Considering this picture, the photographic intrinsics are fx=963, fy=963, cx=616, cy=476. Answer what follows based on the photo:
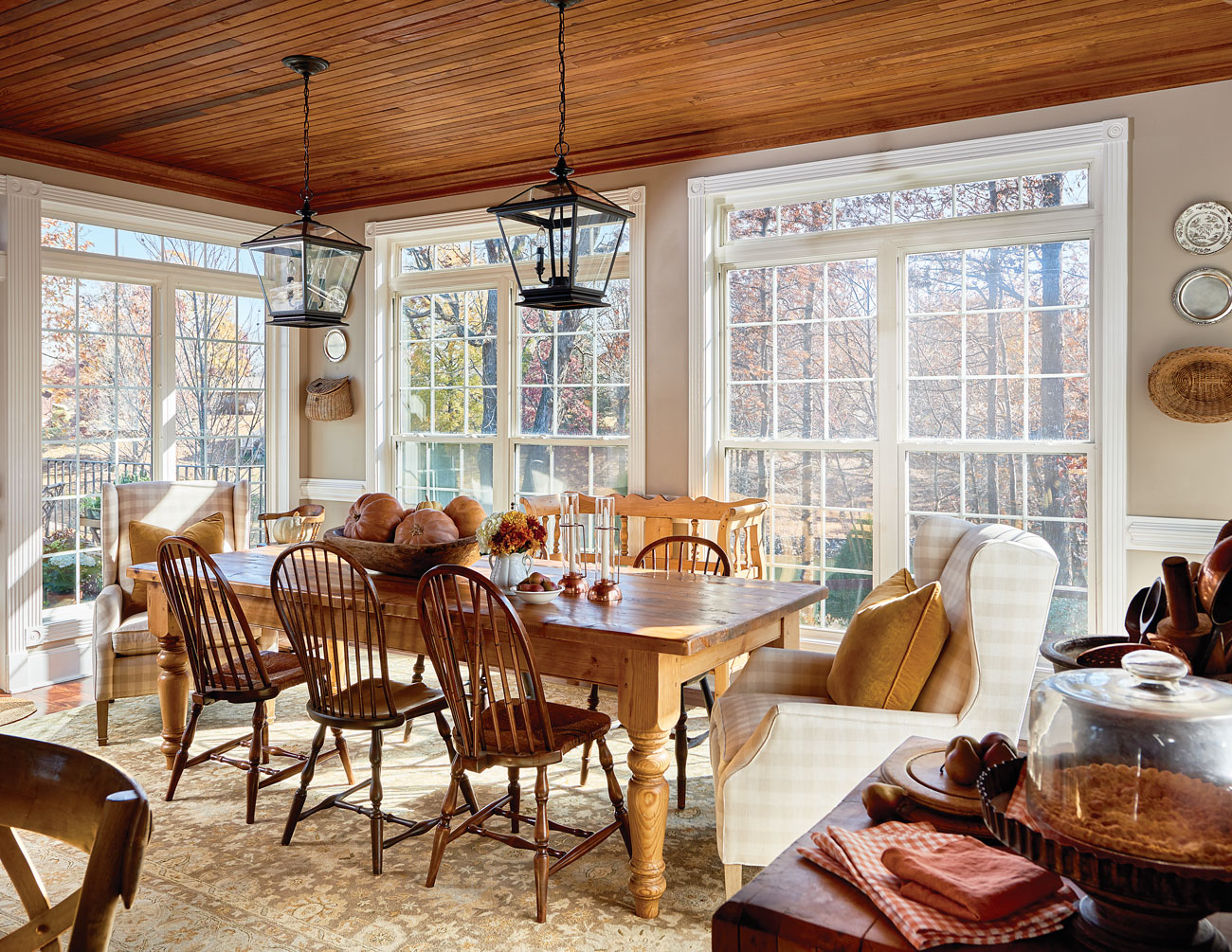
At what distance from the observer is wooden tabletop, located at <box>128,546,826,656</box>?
8.64 ft

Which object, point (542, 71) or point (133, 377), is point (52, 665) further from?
point (542, 71)

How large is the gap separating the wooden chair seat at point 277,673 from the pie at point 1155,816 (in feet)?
9.04

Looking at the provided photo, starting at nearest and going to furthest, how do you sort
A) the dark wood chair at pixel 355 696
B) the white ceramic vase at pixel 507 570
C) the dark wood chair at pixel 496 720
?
the dark wood chair at pixel 496 720 < the dark wood chair at pixel 355 696 < the white ceramic vase at pixel 507 570

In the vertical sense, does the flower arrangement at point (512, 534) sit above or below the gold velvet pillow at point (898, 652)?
above

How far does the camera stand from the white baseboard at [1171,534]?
3787 millimetres

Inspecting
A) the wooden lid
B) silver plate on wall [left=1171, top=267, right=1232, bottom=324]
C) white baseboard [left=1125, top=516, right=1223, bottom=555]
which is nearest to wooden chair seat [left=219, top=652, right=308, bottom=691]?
the wooden lid

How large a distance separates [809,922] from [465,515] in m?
2.60

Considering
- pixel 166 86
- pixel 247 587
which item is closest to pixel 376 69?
pixel 166 86

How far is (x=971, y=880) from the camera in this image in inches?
38.8

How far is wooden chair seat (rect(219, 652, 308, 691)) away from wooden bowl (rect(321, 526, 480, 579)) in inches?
17.2

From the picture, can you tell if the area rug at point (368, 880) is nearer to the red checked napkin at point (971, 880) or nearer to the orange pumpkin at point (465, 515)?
the orange pumpkin at point (465, 515)

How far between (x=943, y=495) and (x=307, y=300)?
290 centimetres

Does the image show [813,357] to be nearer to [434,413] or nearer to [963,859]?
[434,413]

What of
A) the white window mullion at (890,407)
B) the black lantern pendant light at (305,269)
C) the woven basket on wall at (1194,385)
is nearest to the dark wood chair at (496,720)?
the black lantern pendant light at (305,269)
